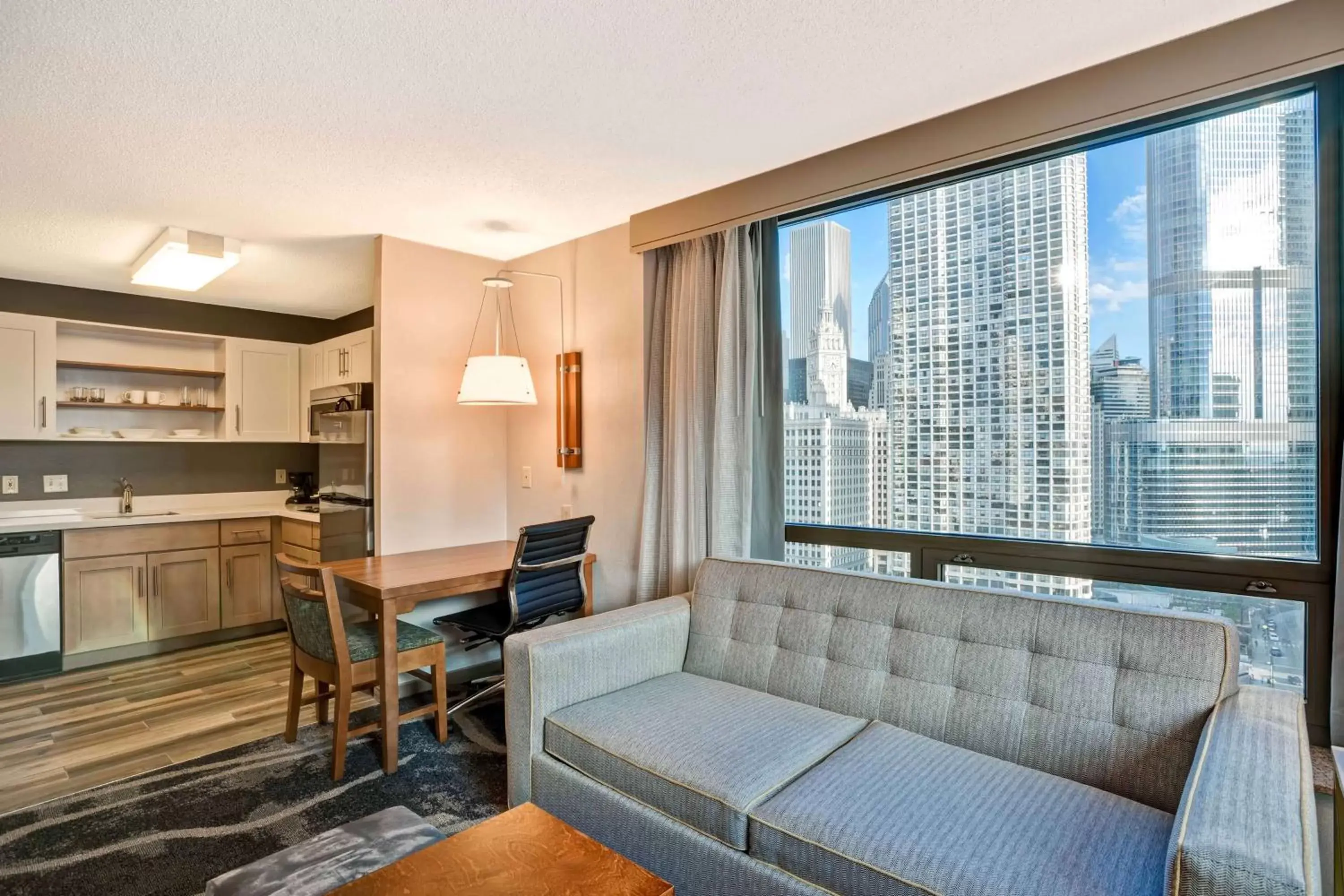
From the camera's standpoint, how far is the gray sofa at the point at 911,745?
1.33 m

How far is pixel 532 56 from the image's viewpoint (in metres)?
1.96

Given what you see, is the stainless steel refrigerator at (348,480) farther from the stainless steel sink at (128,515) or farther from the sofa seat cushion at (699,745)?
the sofa seat cushion at (699,745)

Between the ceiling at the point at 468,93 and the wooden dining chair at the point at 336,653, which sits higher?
the ceiling at the point at 468,93

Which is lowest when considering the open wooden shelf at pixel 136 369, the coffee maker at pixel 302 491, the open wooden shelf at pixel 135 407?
the coffee maker at pixel 302 491

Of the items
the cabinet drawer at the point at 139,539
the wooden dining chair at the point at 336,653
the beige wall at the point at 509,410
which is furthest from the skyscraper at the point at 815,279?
the cabinet drawer at the point at 139,539

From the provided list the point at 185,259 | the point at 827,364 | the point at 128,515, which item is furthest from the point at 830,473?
the point at 128,515

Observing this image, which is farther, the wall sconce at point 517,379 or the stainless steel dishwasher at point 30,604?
the stainless steel dishwasher at point 30,604

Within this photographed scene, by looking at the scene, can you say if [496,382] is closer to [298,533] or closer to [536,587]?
[536,587]

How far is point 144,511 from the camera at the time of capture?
4.75 meters

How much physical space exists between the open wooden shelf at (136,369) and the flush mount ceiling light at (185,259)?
93cm

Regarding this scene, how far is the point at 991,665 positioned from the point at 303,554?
13.9 feet

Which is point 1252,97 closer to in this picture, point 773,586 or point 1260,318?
point 1260,318

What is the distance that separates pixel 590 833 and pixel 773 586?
101cm

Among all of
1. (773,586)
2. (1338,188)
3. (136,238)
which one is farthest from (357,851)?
(136,238)
